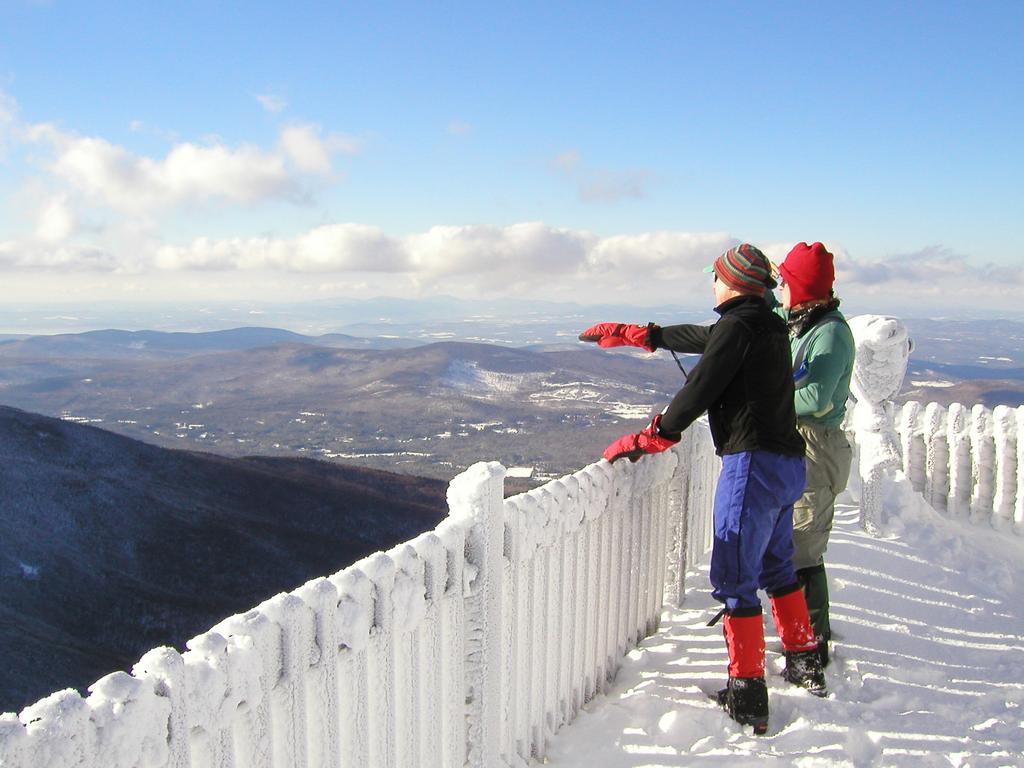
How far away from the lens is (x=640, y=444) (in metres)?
3.54

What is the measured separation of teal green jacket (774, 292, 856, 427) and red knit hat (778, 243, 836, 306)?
176mm

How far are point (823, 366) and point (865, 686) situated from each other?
1.72 metres

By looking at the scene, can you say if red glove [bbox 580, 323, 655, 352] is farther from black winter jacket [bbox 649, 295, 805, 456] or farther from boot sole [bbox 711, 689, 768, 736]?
boot sole [bbox 711, 689, 768, 736]

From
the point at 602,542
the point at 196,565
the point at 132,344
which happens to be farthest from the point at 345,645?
the point at 132,344

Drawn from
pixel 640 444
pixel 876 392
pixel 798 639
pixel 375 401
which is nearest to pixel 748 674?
pixel 798 639

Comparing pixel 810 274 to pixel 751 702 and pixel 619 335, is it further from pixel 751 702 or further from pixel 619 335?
pixel 751 702

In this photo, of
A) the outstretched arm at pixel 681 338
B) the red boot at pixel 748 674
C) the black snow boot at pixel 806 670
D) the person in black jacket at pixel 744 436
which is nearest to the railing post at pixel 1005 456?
the black snow boot at pixel 806 670

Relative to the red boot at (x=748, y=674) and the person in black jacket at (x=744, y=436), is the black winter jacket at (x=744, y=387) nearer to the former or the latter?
the person in black jacket at (x=744, y=436)

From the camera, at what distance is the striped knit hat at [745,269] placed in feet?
10.8

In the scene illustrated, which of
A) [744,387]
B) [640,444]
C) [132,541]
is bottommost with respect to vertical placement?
[132,541]

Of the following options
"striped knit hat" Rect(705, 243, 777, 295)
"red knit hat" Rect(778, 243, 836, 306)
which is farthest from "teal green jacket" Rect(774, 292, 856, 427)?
"striped knit hat" Rect(705, 243, 777, 295)

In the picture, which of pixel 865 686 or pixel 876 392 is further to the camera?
pixel 876 392

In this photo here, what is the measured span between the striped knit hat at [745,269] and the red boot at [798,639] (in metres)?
1.60

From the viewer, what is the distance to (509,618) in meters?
3.01
